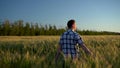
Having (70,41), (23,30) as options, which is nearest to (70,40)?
(70,41)

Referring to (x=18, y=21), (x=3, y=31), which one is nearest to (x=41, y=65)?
(x=3, y=31)

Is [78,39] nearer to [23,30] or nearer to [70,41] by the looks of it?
[70,41]

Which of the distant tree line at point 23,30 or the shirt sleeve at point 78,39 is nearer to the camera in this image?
the shirt sleeve at point 78,39

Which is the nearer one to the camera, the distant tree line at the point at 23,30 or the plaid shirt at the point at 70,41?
the plaid shirt at the point at 70,41

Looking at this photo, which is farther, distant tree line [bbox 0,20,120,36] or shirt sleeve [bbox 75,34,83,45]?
distant tree line [bbox 0,20,120,36]

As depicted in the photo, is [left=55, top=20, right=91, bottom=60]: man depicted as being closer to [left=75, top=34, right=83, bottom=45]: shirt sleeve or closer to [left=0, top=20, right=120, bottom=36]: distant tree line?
[left=75, top=34, right=83, bottom=45]: shirt sleeve

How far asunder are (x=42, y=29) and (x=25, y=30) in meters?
7.15

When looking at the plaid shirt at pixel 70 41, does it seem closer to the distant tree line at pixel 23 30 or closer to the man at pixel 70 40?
the man at pixel 70 40

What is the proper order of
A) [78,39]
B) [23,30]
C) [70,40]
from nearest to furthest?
[78,39] → [70,40] → [23,30]

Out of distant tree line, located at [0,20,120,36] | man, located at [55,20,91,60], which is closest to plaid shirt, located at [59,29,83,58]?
man, located at [55,20,91,60]

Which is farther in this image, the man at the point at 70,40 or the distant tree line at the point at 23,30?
the distant tree line at the point at 23,30

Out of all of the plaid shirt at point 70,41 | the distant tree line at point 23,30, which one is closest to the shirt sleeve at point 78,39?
the plaid shirt at point 70,41

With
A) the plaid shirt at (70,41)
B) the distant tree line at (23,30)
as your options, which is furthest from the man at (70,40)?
the distant tree line at (23,30)

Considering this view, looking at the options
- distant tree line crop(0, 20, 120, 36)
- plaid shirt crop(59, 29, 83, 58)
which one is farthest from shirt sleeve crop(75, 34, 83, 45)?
distant tree line crop(0, 20, 120, 36)
